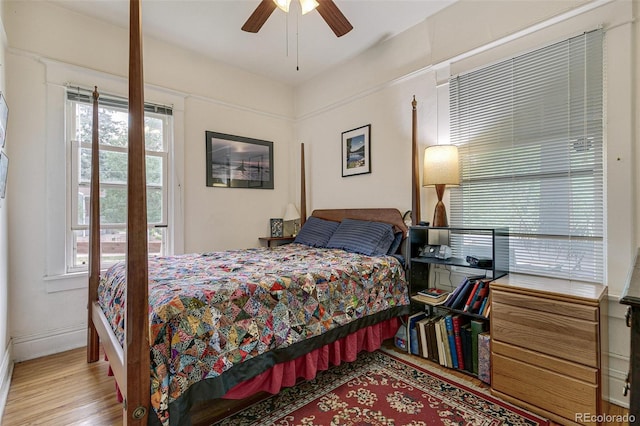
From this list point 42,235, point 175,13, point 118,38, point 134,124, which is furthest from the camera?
point 118,38

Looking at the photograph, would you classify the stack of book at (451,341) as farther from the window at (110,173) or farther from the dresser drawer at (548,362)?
the window at (110,173)

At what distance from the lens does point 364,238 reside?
2.89 meters

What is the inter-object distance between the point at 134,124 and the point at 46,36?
2.40 meters

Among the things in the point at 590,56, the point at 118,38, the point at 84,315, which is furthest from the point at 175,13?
the point at 590,56

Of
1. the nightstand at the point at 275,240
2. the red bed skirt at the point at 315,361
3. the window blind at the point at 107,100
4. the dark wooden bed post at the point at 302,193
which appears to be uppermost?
the window blind at the point at 107,100

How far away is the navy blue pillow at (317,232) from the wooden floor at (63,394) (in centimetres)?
145

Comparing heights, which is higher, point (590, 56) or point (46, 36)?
point (46, 36)

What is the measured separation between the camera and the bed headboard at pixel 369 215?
2978 mm

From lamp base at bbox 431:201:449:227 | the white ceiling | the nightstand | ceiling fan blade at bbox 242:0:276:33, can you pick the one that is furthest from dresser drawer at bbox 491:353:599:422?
the white ceiling

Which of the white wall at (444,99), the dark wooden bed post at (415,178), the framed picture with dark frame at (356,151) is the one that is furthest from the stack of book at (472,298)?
the framed picture with dark frame at (356,151)

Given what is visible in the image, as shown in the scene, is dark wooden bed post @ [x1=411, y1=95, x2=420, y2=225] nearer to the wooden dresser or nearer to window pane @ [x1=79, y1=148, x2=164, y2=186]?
the wooden dresser

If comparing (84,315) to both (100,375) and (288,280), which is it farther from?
(288,280)

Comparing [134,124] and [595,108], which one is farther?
[595,108]

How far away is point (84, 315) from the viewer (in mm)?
2793
